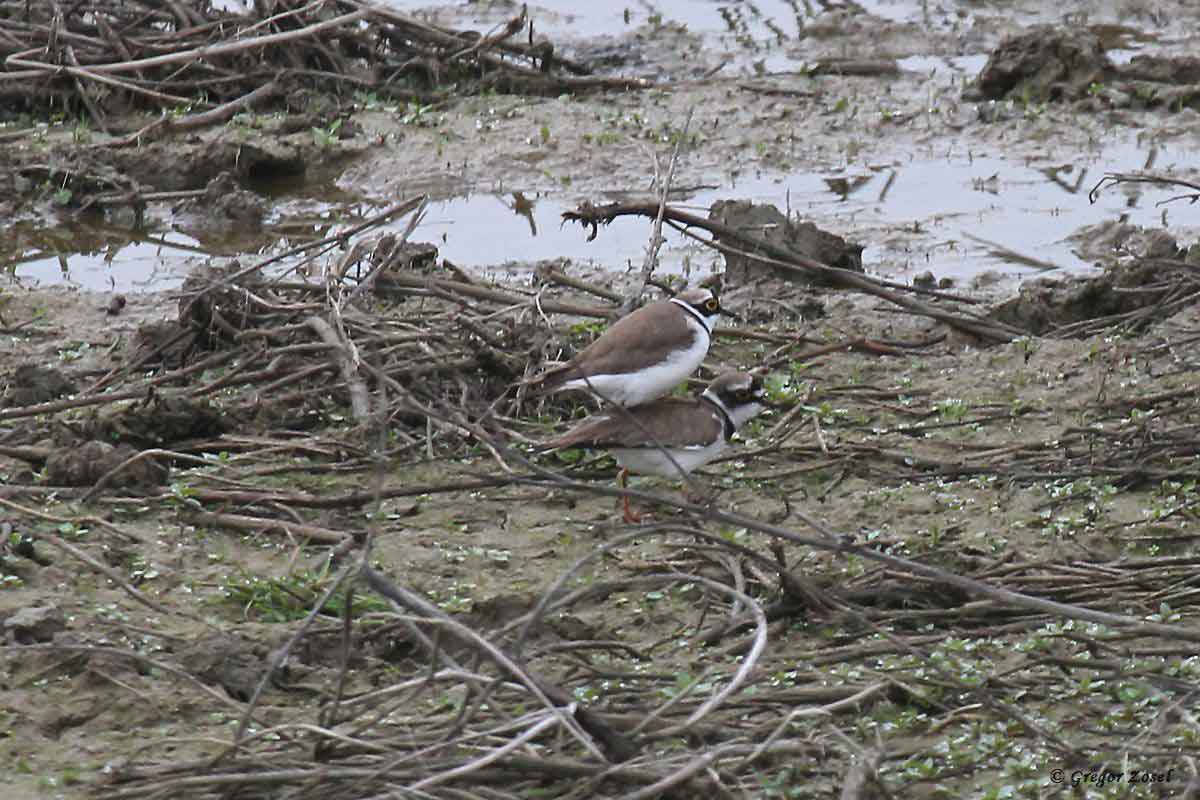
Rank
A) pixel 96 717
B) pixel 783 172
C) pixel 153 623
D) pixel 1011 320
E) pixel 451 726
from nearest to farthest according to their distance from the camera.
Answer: pixel 451 726 < pixel 96 717 < pixel 153 623 < pixel 1011 320 < pixel 783 172

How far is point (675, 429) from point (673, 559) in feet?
2.27

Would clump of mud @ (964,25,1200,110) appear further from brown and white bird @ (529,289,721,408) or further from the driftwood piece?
brown and white bird @ (529,289,721,408)

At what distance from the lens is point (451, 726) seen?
15.1 ft

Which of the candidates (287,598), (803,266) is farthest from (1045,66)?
(287,598)

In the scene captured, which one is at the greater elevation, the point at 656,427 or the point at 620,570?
the point at 656,427

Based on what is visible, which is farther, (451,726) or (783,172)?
(783,172)

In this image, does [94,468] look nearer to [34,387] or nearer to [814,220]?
[34,387]

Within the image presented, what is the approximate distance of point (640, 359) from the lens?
23.3ft

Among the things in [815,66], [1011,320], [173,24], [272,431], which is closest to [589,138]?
[815,66]

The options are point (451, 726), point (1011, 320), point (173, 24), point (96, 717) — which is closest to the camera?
point (451, 726)

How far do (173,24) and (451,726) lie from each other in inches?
364

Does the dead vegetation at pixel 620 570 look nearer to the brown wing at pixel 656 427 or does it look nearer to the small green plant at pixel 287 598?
the small green plant at pixel 287 598

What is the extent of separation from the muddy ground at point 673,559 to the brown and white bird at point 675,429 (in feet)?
0.56

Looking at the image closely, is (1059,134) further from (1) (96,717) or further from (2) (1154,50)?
(1) (96,717)
